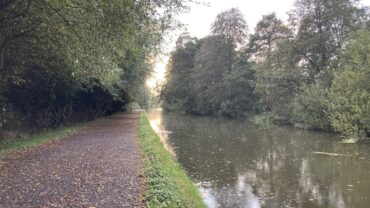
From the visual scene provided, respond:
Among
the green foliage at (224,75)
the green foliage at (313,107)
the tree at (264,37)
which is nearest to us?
the green foliage at (313,107)

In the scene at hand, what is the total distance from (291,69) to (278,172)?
86.0ft

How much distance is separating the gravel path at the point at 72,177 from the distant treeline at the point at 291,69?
43.4 feet

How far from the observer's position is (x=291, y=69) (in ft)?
132

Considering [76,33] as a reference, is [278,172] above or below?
below

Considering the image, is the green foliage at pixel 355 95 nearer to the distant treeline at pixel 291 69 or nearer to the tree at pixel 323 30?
the distant treeline at pixel 291 69

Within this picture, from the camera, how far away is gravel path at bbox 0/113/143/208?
799cm

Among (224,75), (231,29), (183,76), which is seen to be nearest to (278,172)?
(224,75)

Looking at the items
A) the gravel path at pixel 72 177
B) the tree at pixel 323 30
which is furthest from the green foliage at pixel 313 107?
the gravel path at pixel 72 177

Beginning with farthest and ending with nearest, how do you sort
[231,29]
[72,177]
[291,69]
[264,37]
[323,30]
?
[231,29], [264,37], [291,69], [323,30], [72,177]

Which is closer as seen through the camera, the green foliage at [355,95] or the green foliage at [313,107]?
the green foliage at [355,95]

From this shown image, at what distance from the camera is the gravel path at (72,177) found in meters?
7.99

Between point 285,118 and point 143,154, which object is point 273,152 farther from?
point 285,118

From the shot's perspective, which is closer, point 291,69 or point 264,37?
point 291,69

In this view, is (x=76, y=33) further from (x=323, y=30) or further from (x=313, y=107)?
(x=323, y=30)
